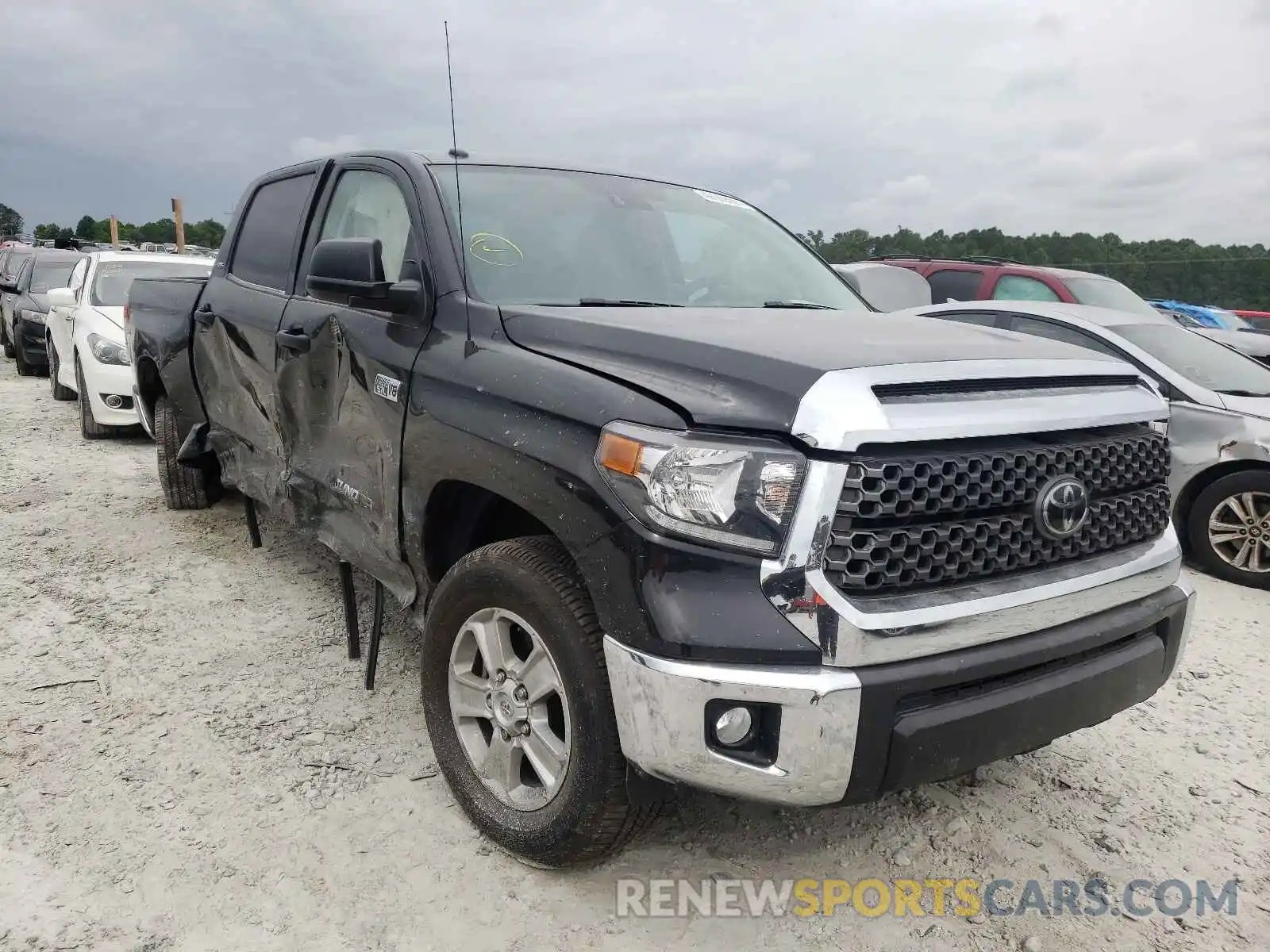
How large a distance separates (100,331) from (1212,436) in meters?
8.31

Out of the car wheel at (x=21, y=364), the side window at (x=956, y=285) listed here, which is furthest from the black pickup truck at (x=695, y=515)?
the car wheel at (x=21, y=364)

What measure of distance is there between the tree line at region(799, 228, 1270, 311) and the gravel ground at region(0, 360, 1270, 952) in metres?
16.8

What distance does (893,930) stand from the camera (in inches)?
90.4

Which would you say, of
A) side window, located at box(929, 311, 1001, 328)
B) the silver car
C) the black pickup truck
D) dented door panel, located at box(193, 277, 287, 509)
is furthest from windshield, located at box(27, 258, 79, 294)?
the silver car

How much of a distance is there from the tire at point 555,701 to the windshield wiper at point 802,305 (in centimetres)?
129

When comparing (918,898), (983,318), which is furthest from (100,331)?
(918,898)

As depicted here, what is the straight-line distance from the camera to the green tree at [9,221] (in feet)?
192

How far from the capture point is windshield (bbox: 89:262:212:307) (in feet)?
28.1

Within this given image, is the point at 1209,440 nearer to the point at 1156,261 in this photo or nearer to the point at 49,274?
the point at 49,274

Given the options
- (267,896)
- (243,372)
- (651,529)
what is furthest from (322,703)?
(651,529)

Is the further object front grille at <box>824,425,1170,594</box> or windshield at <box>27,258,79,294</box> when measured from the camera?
windshield at <box>27,258,79,294</box>

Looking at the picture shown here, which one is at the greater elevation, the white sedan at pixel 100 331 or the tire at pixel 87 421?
the white sedan at pixel 100 331

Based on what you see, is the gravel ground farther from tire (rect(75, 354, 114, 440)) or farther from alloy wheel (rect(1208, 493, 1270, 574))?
tire (rect(75, 354, 114, 440))

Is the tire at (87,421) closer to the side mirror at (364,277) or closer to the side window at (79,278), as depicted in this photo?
the side window at (79,278)
